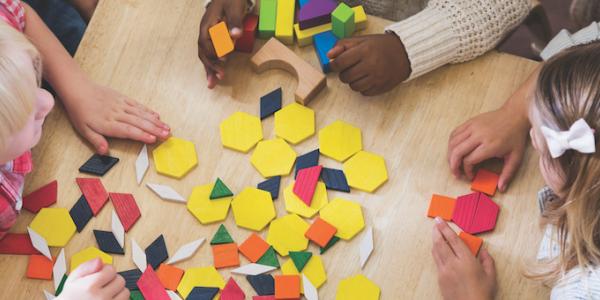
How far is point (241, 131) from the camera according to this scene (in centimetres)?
104

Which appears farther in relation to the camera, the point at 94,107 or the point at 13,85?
the point at 94,107

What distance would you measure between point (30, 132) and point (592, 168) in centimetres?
74

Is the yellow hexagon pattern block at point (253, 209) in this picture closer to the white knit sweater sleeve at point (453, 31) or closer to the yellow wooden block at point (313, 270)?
the yellow wooden block at point (313, 270)

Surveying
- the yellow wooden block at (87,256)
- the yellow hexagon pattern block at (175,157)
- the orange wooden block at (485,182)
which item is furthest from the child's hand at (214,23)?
the orange wooden block at (485,182)

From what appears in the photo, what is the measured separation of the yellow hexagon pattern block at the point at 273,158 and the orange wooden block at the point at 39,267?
13.9 inches

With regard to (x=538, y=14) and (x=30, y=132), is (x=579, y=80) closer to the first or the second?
(x=538, y=14)

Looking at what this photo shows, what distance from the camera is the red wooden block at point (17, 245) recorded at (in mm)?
972

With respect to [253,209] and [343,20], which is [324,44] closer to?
[343,20]

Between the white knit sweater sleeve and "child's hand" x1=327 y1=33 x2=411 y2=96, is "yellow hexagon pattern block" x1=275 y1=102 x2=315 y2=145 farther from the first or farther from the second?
the white knit sweater sleeve

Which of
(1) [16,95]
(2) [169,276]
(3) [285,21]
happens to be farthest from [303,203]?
(1) [16,95]

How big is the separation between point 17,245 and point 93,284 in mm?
164

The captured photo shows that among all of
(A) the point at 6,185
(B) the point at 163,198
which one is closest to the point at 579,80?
(B) the point at 163,198

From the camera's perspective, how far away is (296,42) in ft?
3.64

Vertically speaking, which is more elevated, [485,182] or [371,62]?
[371,62]
